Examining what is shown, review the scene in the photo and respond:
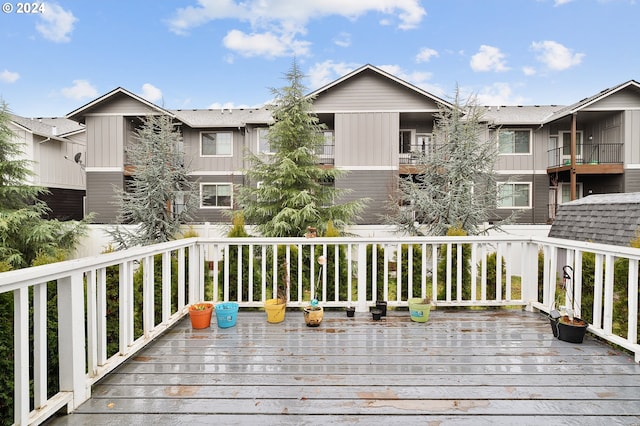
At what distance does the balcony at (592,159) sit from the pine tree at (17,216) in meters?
17.4

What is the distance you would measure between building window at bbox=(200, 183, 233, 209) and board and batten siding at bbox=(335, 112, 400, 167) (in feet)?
16.3

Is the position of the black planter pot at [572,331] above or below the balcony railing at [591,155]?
below

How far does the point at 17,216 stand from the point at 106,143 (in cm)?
478

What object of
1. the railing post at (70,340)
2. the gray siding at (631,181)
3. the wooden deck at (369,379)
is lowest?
the wooden deck at (369,379)

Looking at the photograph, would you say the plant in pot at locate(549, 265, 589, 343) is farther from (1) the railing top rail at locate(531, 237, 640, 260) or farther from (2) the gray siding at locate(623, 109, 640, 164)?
(2) the gray siding at locate(623, 109, 640, 164)

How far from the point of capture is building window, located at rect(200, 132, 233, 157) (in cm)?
1352

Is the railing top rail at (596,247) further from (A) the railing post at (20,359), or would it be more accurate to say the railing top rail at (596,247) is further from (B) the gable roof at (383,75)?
(B) the gable roof at (383,75)

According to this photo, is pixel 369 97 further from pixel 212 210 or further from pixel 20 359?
pixel 20 359

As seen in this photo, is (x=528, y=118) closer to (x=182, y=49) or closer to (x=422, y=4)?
(x=422, y=4)

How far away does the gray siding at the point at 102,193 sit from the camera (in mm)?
12578

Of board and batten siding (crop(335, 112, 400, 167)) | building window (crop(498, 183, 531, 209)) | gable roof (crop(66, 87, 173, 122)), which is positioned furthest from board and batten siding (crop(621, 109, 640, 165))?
gable roof (crop(66, 87, 173, 122))

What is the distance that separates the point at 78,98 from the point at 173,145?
23.0 meters
